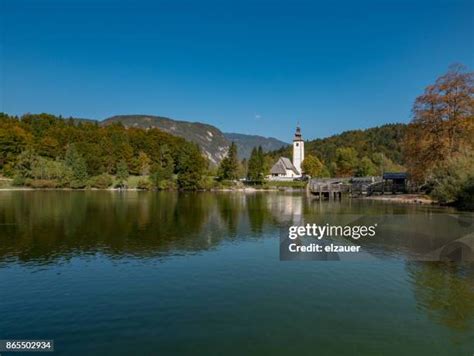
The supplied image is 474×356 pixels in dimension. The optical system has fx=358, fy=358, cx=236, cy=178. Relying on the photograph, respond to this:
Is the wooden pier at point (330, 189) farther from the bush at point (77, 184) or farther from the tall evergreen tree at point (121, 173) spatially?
the bush at point (77, 184)

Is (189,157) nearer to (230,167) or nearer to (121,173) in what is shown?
(230,167)

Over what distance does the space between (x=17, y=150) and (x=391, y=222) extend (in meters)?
96.7

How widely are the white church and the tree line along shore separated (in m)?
5.48

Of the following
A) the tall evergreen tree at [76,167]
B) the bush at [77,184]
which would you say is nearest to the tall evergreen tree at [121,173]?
the tall evergreen tree at [76,167]

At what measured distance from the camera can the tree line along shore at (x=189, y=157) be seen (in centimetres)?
4838

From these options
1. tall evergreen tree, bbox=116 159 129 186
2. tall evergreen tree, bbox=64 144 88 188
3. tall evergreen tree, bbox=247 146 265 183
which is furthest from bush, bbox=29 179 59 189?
tall evergreen tree, bbox=247 146 265 183

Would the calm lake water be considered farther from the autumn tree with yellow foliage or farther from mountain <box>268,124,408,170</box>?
mountain <box>268,124,408,170</box>

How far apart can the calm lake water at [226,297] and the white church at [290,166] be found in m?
91.8

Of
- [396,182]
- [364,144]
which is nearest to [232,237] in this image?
[396,182]

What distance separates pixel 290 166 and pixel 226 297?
111095mm

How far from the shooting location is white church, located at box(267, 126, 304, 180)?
117750mm

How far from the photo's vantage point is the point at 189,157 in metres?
91.8

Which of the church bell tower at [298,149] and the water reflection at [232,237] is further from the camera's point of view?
the church bell tower at [298,149]

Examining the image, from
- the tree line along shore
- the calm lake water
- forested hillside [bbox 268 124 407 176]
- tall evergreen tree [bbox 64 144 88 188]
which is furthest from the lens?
forested hillside [bbox 268 124 407 176]
